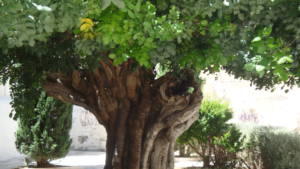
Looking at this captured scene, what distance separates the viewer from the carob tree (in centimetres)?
211

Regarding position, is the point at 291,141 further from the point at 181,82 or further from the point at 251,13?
the point at 251,13

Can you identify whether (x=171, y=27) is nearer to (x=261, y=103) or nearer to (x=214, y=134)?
(x=214, y=134)

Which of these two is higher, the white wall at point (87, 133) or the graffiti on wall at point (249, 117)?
the graffiti on wall at point (249, 117)

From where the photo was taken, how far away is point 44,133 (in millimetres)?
9469

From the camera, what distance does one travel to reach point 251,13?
2262mm

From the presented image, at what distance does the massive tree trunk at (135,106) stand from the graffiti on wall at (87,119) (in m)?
12.5

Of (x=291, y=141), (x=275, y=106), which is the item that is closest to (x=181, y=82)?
(x=291, y=141)

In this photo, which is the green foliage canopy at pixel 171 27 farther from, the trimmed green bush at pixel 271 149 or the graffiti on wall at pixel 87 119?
the graffiti on wall at pixel 87 119

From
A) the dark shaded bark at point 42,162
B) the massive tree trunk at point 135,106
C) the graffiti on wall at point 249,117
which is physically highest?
the graffiti on wall at point 249,117

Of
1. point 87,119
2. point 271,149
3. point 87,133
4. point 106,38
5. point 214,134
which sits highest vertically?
point 87,119

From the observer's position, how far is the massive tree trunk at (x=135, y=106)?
553 centimetres

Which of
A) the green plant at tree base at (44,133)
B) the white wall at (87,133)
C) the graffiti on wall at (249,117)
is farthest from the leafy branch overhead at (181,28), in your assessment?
the graffiti on wall at (249,117)

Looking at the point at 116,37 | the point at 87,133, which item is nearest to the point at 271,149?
the point at 116,37

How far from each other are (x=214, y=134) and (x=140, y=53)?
734 cm
